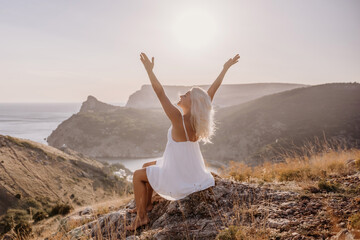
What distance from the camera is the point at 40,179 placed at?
27.5 metres

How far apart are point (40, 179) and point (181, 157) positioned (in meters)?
29.7

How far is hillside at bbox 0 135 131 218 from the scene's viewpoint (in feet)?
74.3

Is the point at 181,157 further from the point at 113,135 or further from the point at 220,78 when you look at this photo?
the point at 113,135

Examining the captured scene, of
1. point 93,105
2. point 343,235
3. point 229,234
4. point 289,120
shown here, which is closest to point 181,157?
point 229,234

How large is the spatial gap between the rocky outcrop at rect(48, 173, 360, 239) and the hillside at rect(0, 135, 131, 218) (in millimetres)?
17149

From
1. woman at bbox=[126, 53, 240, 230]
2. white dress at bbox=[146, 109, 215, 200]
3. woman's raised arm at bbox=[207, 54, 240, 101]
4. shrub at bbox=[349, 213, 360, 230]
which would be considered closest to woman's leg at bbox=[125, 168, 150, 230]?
woman at bbox=[126, 53, 240, 230]

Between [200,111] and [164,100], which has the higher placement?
[164,100]

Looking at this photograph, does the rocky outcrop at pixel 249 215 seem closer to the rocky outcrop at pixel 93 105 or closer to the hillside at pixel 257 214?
the hillside at pixel 257 214

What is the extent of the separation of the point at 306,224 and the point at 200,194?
1.64 metres

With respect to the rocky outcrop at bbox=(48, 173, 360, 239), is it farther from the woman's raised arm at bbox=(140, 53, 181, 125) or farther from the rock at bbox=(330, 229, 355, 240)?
the woman's raised arm at bbox=(140, 53, 181, 125)

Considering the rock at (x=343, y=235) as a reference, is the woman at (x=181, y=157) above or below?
above

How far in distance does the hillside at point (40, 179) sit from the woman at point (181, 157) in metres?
17.3

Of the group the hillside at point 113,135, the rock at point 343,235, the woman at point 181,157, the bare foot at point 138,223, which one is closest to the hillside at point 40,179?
the bare foot at point 138,223

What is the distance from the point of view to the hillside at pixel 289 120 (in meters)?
61.9
